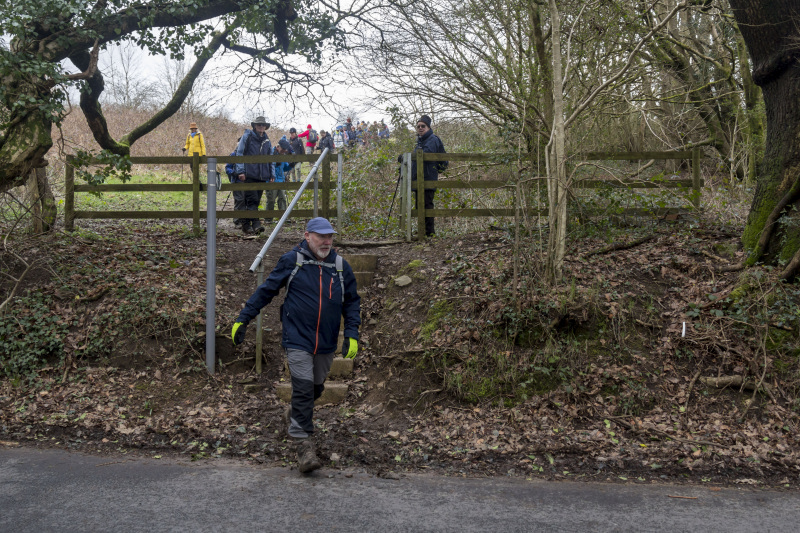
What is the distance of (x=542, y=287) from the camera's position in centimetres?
679

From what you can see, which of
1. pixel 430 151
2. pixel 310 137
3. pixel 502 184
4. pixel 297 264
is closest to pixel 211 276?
pixel 297 264

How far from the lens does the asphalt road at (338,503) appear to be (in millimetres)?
3838

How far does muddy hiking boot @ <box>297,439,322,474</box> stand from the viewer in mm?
4676

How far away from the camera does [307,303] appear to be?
509cm

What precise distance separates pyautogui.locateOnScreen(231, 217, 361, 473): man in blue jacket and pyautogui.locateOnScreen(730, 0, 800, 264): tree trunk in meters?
4.96

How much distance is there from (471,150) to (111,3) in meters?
6.17

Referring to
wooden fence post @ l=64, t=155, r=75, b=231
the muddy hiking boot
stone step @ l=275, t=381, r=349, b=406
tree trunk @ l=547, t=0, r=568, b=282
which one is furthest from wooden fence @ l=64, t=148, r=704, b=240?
the muddy hiking boot

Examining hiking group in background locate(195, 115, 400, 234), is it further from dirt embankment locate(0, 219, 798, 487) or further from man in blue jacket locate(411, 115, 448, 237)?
dirt embankment locate(0, 219, 798, 487)

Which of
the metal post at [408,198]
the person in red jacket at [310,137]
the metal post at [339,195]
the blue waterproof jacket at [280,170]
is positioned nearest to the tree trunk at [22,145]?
the metal post at [339,195]

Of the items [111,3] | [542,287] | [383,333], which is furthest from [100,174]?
[542,287]

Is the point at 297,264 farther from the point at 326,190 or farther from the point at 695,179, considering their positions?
the point at 695,179

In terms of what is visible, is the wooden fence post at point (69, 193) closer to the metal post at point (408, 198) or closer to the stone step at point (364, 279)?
the stone step at point (364, 279)

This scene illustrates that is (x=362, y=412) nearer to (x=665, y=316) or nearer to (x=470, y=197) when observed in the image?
(x=665, y=316)

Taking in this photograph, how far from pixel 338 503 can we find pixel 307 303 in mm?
1609
